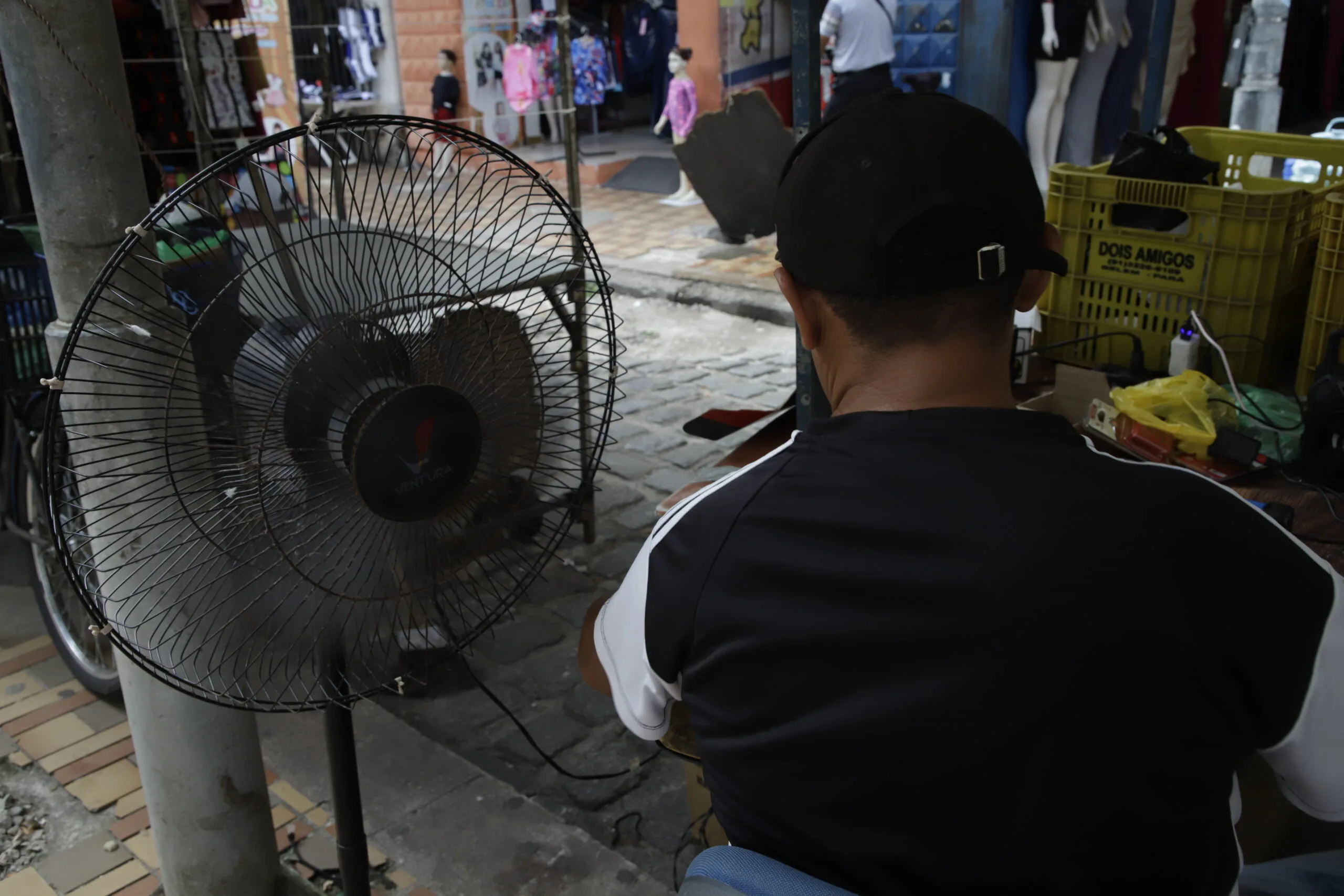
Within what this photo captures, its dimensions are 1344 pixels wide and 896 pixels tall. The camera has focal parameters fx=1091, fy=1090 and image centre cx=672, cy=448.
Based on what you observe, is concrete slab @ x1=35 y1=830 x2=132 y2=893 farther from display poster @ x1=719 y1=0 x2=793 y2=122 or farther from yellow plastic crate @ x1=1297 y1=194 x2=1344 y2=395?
display poster @ x1=719 y1=0 x2=793 y2=122

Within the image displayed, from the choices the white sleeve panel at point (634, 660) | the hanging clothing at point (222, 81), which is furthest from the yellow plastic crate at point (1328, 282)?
the hanging clothing at point (222, 81)

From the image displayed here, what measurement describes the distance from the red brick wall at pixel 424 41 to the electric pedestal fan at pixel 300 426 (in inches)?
461

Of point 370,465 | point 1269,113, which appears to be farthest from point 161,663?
point 1269,113

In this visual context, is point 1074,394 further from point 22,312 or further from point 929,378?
point 22,312

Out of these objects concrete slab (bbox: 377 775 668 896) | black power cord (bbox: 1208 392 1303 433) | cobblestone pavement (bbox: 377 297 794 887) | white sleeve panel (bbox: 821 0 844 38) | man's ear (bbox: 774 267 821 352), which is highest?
white sleeve panel (bbox: 821 0 844 38)

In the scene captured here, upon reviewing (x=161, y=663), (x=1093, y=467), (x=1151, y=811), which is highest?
(x=1093, y=467)

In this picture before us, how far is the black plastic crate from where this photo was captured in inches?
122

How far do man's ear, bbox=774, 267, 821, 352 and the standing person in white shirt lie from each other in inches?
272

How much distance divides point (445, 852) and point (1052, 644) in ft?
6.42

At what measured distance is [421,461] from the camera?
4.93 ft

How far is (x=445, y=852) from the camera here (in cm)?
256

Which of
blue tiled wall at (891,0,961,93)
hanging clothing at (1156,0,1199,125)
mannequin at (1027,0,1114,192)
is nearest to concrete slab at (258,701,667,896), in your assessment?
mannequin at (1027,0,1114,192)

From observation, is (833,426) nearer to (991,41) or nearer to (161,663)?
(161,663)

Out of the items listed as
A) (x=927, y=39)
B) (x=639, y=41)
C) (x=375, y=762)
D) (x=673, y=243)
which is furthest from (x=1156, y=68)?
(x=639, y=41)
